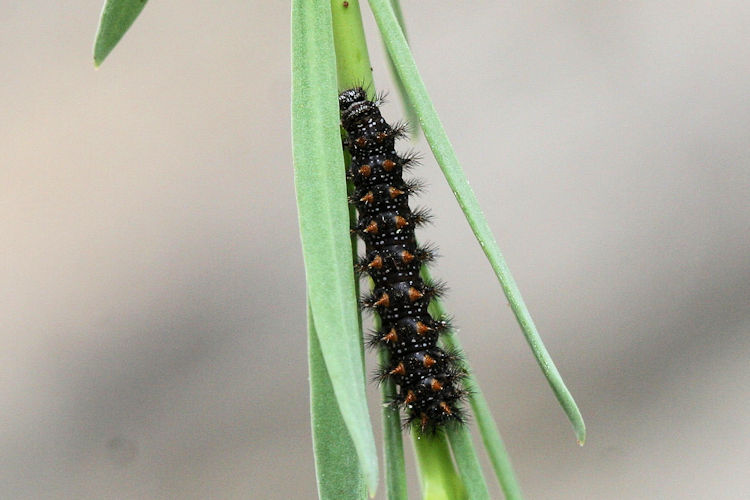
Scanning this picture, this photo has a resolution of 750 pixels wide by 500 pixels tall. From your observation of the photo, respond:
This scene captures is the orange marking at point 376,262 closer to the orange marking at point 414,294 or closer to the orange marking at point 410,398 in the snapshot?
the orange marking at point 414,294

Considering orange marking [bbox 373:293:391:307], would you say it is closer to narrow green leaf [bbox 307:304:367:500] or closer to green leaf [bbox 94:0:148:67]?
narrow green leaf [bbox 307:304:367:500]

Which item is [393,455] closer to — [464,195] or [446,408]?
[446,408]

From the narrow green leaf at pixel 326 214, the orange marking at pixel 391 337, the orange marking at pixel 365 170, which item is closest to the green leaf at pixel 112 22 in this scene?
the narrow green leaf at pixel 326 214

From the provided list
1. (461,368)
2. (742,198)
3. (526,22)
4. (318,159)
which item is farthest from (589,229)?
(318,159)

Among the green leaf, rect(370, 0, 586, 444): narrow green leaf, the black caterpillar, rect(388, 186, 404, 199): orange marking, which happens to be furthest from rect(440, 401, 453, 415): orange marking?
the green leaf

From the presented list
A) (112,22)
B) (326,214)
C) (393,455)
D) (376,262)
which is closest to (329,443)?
(393,455)

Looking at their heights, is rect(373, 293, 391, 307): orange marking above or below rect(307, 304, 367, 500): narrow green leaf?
above
